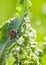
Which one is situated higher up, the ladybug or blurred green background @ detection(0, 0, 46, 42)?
blurred green background @ detection(0, 0, 46, 42)

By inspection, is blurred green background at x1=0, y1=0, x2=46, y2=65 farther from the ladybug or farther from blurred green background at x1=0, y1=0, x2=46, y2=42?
the ladybug

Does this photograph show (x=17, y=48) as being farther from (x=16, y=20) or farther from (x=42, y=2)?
(x=42, y=2)

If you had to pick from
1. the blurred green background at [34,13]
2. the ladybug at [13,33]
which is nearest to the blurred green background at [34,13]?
the blurred green background at [34,13]

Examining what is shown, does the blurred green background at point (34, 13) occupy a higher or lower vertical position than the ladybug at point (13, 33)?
higher

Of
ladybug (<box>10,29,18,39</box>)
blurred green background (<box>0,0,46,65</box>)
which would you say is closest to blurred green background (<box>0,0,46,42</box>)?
blurred green background (<box>0,0,46,65</box>)

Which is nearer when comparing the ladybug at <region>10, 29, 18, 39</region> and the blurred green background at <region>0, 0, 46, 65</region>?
the ladybug at <region>10, 29, 18, 39</region>

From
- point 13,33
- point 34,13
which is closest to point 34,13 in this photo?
point 34,13

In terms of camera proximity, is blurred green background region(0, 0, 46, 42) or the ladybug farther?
blurred green background region(0, 0, 46, 42)

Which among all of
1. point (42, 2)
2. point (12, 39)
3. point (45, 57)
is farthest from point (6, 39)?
point (42, 2)

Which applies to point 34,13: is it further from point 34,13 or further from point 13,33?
point 13,33

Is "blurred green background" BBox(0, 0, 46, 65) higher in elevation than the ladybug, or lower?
higher

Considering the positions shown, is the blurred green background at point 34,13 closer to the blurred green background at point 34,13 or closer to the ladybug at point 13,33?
the blurred green background at point 34,13
